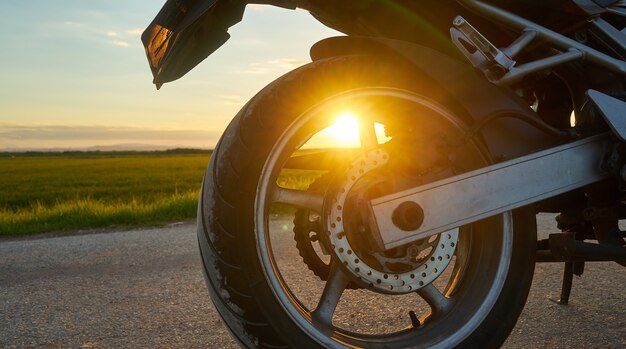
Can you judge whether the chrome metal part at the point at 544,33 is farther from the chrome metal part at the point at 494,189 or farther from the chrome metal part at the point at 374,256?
the chrome metal part at the point at 374,256

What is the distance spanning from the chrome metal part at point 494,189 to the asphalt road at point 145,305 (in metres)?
0.81

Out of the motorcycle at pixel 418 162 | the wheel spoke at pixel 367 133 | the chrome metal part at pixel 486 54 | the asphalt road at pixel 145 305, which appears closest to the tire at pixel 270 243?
the motorcycle at pixel 418 162

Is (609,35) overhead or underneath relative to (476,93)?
overhead

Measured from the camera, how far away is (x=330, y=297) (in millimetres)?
1971

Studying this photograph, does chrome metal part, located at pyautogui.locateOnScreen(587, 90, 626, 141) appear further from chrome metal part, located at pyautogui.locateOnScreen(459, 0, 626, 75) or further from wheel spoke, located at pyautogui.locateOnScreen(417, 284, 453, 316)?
wheel spoke, located at pyautogui.locateOnScreen(417, 284, 453, 316)

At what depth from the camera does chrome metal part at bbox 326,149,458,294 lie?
5.97 feet

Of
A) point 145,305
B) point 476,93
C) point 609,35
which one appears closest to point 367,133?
point 476,93

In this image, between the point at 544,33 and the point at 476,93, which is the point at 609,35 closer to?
the point at 544,33

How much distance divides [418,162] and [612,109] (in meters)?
0.69

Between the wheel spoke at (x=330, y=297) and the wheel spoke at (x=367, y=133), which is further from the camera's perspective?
the wheel spoke at (x=367, y=133)

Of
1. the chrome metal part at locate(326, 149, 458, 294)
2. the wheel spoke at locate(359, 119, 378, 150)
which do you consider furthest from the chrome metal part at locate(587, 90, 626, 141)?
the wheel spoke at locate(359, 119, 378, 150)

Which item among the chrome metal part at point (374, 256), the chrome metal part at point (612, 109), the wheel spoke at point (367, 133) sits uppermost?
the chrome metal part at point (612, 109)

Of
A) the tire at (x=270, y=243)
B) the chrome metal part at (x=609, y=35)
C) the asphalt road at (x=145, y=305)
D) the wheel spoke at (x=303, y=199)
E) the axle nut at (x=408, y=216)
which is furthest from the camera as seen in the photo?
the asphalt road at (x=145, y=305)

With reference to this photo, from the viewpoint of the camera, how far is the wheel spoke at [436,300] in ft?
6.55
